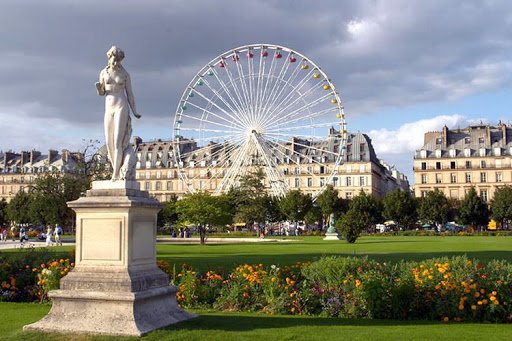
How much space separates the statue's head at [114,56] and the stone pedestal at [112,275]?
220cm

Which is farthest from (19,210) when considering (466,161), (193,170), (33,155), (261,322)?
(261,322)

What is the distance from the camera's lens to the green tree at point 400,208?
92938 millimetres

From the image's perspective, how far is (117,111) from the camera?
36.0ft

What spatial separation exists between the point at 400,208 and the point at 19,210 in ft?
188

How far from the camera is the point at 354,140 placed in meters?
129

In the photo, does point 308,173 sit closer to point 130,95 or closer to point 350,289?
point 350,289

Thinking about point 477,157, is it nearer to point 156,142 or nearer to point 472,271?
point 156,142

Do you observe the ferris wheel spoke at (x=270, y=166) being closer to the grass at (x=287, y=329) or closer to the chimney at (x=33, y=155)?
the grass at (x=287, y=329)

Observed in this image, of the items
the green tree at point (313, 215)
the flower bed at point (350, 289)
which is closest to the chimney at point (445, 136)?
the green tree at point (313, 215)

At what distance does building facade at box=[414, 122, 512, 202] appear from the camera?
382 ft

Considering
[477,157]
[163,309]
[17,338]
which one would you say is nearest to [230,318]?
[163,309]

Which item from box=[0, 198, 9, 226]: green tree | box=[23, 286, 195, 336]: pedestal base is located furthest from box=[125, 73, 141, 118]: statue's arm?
box=[0, 198, 9, 226]: green tree

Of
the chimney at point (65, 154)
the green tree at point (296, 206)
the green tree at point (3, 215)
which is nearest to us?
the green tree at point (296, 206)

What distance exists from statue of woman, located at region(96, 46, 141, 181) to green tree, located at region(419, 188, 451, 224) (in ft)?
282
